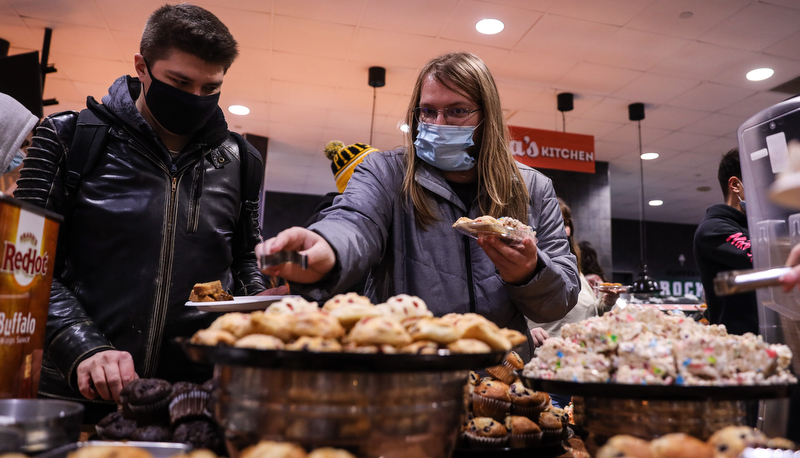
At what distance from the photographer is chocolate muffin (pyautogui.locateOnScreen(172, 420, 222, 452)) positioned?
0.86 meters

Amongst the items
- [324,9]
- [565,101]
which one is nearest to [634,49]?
[565,101]

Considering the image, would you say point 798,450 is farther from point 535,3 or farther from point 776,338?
point 535,3

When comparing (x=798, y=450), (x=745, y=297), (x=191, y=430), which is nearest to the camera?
(x=798, y=450)

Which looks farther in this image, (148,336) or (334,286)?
(148,336)

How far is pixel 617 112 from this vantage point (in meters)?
7.17

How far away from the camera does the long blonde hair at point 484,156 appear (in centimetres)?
170

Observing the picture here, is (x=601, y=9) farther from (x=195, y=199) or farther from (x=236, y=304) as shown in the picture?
(x=236, y=304)

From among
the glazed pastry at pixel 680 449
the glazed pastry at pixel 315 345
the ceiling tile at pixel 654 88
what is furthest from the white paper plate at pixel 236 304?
the ceiling tile at pixel 654 88

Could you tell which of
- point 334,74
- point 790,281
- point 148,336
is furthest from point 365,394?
point 334,74

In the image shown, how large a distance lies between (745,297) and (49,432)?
10.5 feet

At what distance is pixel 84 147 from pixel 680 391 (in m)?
1.82

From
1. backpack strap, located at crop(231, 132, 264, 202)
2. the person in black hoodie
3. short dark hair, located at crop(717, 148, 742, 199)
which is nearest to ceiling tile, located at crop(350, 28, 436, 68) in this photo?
short dark hair, located at crop(717, 148, 742, 199)

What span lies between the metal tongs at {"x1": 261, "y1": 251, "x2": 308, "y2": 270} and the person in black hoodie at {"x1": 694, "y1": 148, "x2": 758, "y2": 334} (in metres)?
2.69

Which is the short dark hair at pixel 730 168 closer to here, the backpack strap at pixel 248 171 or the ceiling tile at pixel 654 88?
the backpack strap at pixel 248 171
